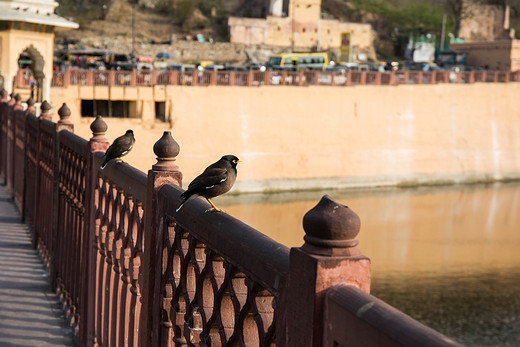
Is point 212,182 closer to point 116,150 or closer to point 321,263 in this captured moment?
point 321,263

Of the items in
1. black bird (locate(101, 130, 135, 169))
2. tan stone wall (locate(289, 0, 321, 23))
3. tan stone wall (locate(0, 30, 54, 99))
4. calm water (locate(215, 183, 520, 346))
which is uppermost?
tan stone wall (locate(289, 0, 321, 23))

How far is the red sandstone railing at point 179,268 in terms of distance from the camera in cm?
161

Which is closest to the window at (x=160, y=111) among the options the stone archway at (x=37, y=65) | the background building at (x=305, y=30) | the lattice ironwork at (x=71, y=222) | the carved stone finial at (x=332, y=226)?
the stone archway at (x=37, y=65)

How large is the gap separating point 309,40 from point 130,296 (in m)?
47.1

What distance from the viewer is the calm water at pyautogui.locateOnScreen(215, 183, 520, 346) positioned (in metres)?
16.3

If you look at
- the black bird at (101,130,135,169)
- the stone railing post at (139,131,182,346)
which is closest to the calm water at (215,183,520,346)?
the black bird at (101,130,135,169)

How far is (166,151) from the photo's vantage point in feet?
9.91

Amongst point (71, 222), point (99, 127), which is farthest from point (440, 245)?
point (99, 127)

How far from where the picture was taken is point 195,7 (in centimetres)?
5072

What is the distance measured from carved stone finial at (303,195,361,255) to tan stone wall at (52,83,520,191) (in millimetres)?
24838

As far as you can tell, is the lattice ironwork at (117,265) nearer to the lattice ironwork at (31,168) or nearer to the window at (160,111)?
the lattice ironwork at (31,168)

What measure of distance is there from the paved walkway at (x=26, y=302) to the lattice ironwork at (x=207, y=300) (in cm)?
169

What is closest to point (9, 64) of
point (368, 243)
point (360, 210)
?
point (368, 243)

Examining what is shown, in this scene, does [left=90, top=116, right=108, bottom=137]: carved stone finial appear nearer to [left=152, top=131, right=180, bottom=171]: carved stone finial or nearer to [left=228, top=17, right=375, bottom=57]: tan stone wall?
[left=152, top=131, right=180, bottom=171]: carved stone finial
